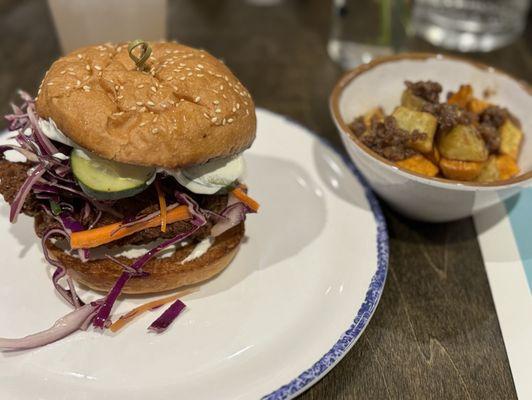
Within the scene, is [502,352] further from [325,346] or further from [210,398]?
[210,398]

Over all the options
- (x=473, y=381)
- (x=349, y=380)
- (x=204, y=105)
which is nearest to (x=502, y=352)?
(x=473, y=381)

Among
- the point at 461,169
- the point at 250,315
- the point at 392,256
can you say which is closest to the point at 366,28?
the point at 461,169

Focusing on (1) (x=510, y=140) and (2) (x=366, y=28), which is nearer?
(1) (x=510, y=140)

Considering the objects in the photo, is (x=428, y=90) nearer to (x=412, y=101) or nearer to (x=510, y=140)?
(x=412, y=101)

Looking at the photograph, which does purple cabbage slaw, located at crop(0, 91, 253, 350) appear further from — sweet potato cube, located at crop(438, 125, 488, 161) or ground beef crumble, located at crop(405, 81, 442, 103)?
ground beef crumble, located at crop(405, 81, 442, 103)

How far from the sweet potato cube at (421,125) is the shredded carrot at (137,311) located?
1.15m

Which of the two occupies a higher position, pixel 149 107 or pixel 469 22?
pixel 149 107

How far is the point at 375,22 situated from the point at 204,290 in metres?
2.35

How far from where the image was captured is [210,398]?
1.60 metres

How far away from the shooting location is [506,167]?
230cm

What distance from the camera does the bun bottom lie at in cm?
188

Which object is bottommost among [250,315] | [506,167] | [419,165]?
[250,315]

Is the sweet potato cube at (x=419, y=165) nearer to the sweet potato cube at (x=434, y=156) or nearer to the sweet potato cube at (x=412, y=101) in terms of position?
the sweet potato cube at (x=434, y=156)

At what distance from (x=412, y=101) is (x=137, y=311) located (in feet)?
4.86
